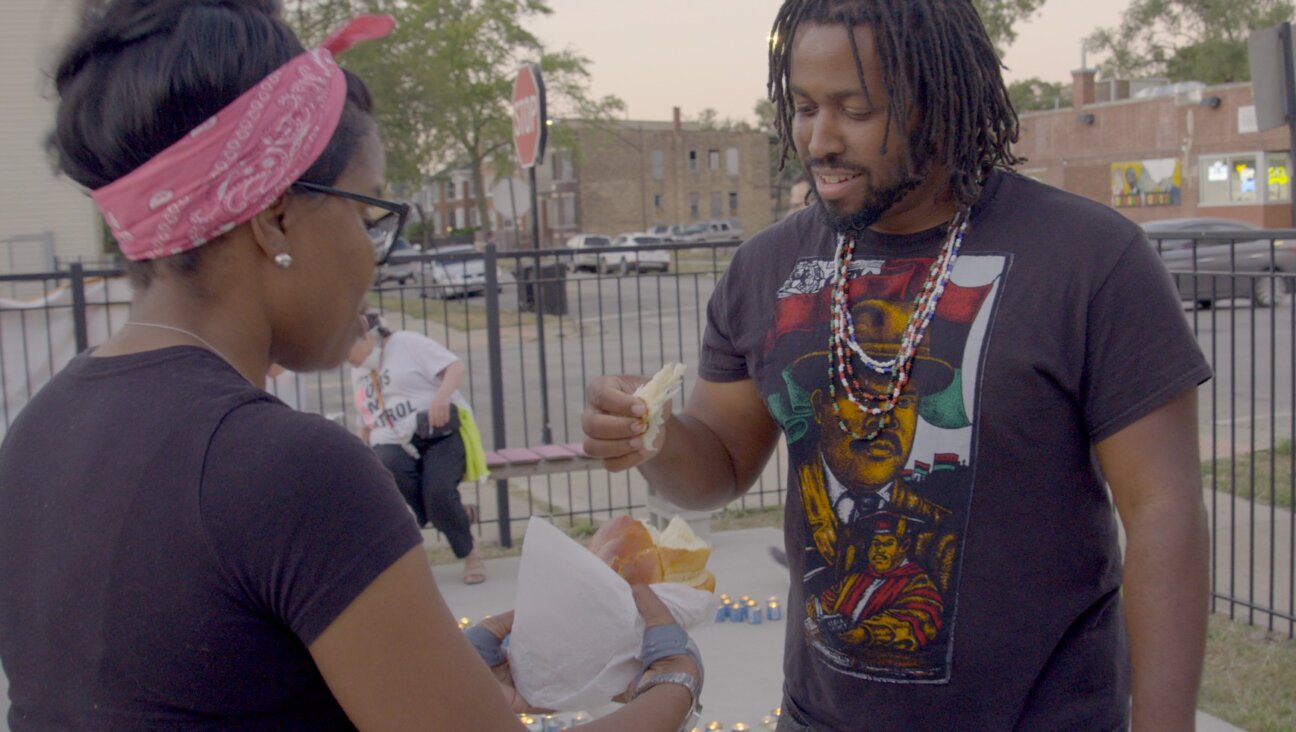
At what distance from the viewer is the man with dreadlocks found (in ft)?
→ 5.61

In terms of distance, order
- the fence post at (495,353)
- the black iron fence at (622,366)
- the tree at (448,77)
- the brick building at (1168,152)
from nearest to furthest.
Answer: the black iron fence at (622,366) < the fence post at (495,353) < the tree at (448,77) < the brick building at (1168,152)

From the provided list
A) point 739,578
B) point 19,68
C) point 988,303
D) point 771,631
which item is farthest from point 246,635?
point 19,68

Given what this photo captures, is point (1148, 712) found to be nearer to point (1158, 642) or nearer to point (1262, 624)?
point (1158, 642)

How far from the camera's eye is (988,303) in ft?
5.91

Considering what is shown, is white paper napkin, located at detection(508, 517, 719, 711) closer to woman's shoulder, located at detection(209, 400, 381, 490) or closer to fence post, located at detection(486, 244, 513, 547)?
woman's shoulder, located at detection(209, 400, 381, 490)

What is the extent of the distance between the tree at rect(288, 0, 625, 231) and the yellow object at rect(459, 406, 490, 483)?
18.3 meters

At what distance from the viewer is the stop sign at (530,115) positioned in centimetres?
848

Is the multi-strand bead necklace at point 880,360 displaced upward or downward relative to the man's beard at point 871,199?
downward

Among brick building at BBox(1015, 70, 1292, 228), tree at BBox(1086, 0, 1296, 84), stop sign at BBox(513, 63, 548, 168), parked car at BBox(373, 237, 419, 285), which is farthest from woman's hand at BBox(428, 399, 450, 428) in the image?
tree at BBox(1086, 0, 1296, 84)

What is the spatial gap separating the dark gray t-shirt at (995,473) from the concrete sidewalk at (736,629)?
8.43ft

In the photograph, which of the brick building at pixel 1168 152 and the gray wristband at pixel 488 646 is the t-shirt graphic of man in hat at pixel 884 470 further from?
the brick building at pixel 1168 152

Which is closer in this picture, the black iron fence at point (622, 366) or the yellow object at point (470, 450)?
the black iron fence at point (622, 366)

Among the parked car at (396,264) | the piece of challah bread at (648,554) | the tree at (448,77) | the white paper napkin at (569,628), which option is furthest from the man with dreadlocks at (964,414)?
the tree at (448,77)

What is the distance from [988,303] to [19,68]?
27.3m
